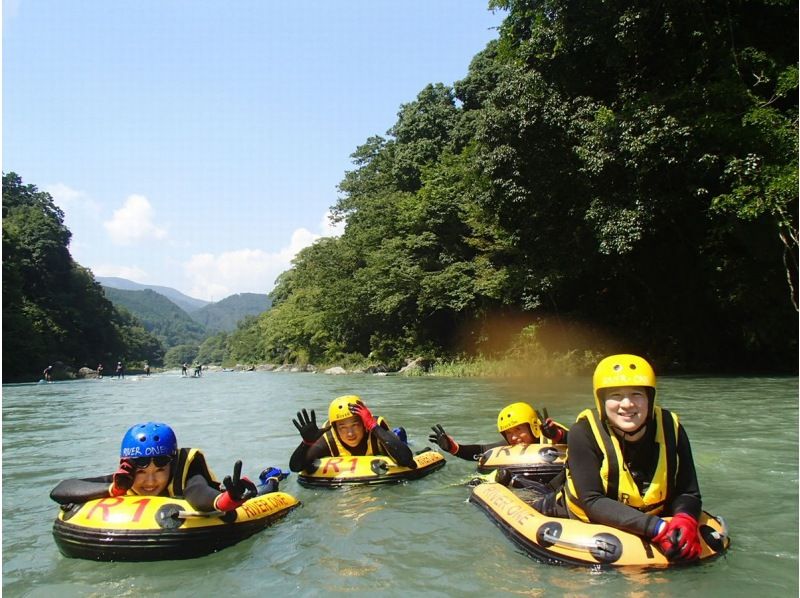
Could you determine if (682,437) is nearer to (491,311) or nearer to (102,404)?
(102,404)

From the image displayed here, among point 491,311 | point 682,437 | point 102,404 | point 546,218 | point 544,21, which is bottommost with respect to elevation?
point 102,404

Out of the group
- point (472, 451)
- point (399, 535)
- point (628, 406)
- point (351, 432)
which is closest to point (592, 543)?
point (628, 406)

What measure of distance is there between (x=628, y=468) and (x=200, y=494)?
3227mm

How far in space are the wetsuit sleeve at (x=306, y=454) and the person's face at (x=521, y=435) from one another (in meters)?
2.24

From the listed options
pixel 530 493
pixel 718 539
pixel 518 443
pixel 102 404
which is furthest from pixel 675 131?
pixel 102 404

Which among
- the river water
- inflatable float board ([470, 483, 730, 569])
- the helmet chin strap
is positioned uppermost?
the helmet chin strap

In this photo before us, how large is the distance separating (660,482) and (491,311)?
25628 millimetres

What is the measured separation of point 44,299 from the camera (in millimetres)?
58812

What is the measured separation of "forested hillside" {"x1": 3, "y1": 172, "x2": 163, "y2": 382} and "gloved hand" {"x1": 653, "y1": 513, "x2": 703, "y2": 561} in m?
48.3

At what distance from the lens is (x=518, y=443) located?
→ 7367 mm

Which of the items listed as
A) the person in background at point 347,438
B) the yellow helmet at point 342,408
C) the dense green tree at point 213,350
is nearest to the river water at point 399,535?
the person in background at point 347,438

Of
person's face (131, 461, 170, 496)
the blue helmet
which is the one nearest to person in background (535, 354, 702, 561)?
the blue helmet

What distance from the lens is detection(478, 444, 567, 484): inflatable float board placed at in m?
6.60

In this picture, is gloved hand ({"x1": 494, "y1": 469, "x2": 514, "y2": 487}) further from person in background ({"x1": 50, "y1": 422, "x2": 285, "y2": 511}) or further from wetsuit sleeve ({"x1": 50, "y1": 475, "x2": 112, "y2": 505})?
wetsuit sleeve ({"x1": 50, "y1": 475, "x2": 112, "y2": 505})
